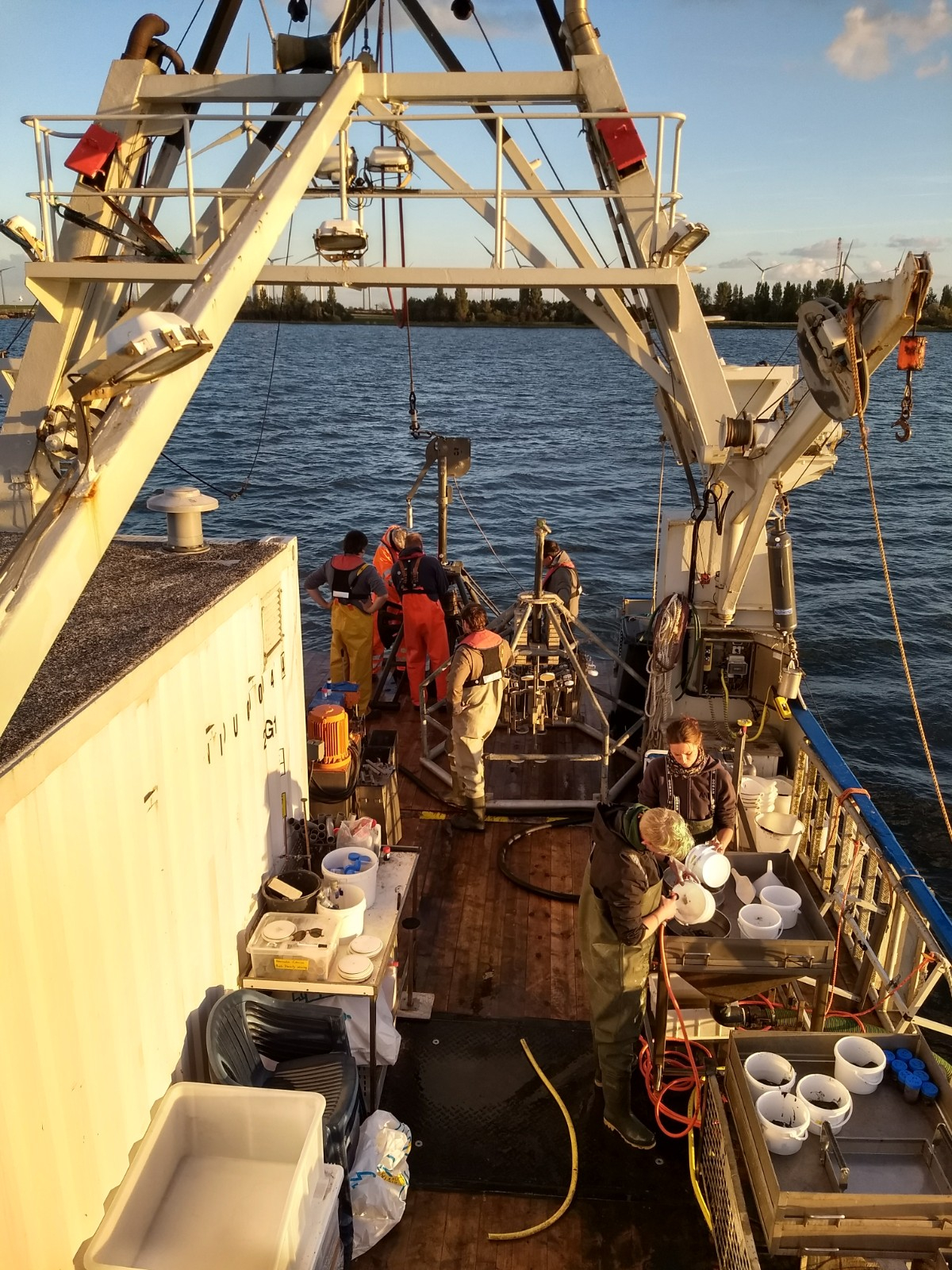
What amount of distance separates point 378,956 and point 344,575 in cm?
533

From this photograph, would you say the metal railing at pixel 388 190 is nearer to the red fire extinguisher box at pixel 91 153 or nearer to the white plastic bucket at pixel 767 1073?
the red fire extinguisher box at pixel 91 153

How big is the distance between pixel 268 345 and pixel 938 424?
121 m

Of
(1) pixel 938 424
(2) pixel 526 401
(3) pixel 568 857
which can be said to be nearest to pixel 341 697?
(3) pixel 568 857

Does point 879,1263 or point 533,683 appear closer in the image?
point 879,1263

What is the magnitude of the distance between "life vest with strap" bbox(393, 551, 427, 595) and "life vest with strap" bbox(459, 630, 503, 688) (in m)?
2.54

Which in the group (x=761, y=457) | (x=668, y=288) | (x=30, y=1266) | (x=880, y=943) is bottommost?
(x=880, y=943)

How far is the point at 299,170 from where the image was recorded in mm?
5352

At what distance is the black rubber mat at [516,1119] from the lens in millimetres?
4828

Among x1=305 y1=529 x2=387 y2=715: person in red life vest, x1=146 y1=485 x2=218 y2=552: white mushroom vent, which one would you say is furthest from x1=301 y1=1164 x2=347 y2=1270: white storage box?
x1=305 y1=529 x2=387 y2=715: person in red life vest

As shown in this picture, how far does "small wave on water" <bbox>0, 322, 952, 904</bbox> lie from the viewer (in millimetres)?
17750

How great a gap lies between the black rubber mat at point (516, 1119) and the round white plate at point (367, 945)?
1003 mm

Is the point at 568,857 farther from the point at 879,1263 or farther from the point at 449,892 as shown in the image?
the point at 879,1263

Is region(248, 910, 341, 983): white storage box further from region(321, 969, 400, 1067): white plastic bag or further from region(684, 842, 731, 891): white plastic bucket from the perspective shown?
region(684, 842, 731, 891): white plastic bucket

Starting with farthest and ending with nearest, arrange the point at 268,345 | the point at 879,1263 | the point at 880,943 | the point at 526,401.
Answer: the point at 268,345 < the point at 526,401 < the point at 880,943 < the point at 879,1263
